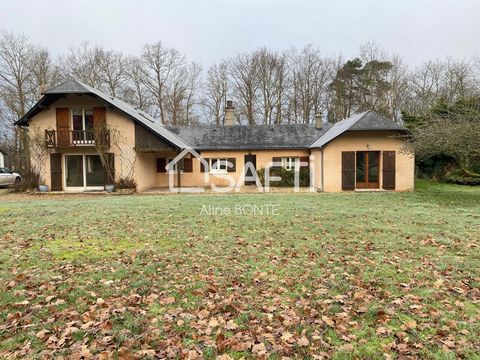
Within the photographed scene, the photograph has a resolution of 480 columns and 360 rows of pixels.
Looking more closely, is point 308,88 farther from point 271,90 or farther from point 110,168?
point 110,168

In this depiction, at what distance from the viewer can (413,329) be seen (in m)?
3.25

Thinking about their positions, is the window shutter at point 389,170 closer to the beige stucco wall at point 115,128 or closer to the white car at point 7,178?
the beige stucco wall at point 115,128

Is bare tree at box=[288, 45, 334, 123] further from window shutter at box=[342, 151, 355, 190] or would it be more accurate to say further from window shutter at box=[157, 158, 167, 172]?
window shutter at box=[157, 158, 167, 172]

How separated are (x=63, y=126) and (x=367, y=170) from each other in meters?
16.7

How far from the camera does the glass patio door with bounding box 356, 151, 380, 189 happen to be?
18.0 meters

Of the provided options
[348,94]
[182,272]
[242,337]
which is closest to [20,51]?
[348,94]

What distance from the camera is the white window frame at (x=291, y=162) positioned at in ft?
68.1

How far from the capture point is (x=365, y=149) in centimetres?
1770

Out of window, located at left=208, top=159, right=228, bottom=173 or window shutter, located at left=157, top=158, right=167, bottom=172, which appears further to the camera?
window shutter, located at left=157, top=158, right=167, bottom=172

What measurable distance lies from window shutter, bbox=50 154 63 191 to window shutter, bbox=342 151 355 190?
15.5m

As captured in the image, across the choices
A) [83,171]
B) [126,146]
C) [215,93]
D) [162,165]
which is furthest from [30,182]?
[215,93]

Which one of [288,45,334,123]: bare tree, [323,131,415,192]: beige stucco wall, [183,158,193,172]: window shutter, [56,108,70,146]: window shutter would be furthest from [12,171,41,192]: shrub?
[288,45,334,123]: bare tree

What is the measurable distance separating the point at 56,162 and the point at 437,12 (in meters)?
25.6

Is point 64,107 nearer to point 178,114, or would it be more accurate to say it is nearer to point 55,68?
point 55,68
